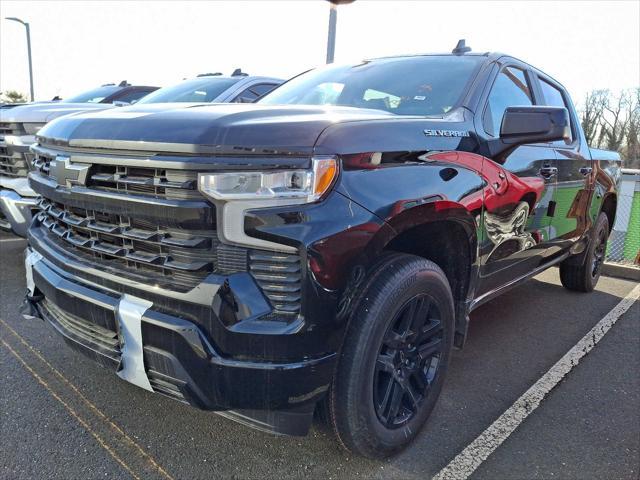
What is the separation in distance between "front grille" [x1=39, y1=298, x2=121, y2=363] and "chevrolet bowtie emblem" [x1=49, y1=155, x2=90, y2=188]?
0.56 m

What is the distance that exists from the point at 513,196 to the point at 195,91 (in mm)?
4080

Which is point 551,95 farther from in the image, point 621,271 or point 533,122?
point 621,271

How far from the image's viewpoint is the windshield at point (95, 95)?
24.5ft

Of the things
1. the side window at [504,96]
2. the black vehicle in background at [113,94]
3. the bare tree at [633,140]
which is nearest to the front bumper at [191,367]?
the side window at [504,96]

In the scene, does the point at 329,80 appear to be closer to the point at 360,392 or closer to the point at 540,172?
the point at 540,172

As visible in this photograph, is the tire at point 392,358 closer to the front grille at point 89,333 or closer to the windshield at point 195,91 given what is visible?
the front grille at point 89,333

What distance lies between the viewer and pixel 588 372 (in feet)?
10.8

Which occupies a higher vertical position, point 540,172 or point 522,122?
point 522,122

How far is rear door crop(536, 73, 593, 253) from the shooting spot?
3605mm

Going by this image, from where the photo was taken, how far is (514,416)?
2.71m

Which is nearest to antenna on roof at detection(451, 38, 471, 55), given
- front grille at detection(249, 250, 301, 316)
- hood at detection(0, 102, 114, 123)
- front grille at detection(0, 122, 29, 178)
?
front grille at detection(249, 250, 301, 316)

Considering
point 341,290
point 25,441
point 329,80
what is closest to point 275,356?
point 341,290

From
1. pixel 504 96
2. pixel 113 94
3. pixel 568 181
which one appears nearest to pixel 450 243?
pixel 504 96

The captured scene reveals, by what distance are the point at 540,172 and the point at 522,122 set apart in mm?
766
